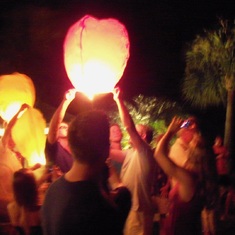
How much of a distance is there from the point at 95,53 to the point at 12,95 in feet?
6.54

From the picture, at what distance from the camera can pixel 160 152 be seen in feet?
15.5

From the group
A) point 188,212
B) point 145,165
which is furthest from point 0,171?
point 188,212

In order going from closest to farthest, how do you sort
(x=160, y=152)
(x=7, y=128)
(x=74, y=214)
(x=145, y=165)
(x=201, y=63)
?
(x=74, y=214) → (x=160, y=152) → (x=145, y=165) → (x=7, y=128) → (x=201, y=63)

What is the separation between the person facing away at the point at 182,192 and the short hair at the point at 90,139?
65.8 inches

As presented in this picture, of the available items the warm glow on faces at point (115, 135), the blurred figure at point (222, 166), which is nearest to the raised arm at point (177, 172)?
the warm glow on faces at point (115, 135)

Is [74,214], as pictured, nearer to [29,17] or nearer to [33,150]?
[33,150]

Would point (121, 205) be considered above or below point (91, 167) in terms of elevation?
below

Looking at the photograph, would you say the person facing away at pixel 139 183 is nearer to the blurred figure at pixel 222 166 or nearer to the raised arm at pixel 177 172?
the raised arm at pixel 177 172

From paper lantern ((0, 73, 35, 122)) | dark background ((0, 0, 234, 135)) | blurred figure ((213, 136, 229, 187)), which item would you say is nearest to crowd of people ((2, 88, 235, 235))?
paper lantern ((0, 73, 35, 122))

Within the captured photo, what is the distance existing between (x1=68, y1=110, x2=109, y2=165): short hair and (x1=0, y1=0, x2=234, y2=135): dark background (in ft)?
38.9

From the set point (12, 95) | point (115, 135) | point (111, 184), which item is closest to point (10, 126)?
point (12, 95)

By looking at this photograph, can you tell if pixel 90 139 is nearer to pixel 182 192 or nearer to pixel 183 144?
pixel 182 192

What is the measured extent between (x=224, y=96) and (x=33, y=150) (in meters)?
13.1

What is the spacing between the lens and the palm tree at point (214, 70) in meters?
18.8
